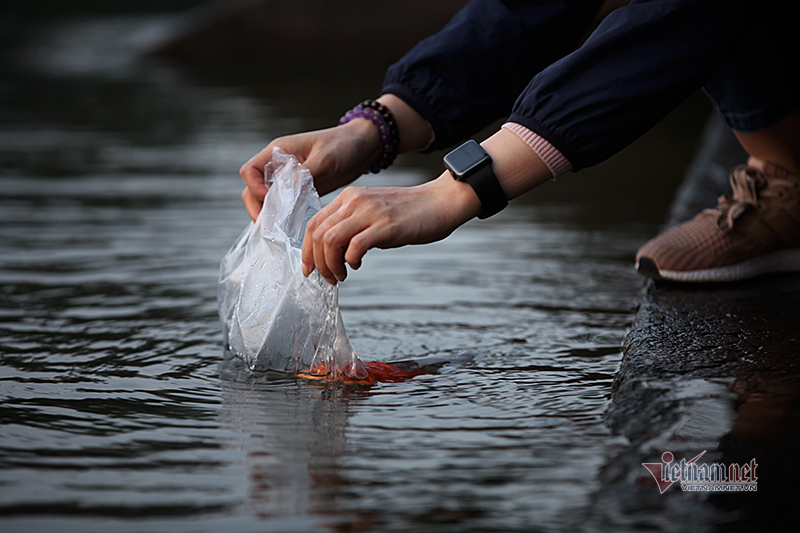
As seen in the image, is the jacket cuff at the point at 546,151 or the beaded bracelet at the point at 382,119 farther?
the beaded bracelet at the point at 382,119

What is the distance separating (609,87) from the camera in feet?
4.58

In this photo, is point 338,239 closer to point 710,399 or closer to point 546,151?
point 546,151

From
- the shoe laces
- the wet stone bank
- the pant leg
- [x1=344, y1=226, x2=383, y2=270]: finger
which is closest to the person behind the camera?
the wet stone bank

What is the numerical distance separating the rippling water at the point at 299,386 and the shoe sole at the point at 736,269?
151 millimetres

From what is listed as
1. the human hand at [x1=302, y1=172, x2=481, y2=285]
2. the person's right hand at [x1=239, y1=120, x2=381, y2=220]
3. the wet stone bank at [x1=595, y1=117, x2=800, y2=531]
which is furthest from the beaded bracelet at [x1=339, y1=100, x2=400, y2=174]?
the wet stone bank at [x1=595, y1=117, x2=800, y2=531]

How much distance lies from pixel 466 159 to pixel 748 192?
102cm

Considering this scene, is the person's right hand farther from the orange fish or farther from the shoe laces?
the shoe laces

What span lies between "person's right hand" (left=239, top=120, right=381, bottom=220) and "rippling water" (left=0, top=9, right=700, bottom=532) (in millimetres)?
372

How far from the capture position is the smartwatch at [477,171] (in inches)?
55.3

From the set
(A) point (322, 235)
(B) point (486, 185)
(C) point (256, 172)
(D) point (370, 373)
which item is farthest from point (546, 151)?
(C) point (256, 172)

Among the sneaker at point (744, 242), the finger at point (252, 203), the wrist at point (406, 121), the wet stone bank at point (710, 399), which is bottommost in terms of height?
the wet stone bank at point (710, 399)

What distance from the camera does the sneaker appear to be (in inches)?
82.0

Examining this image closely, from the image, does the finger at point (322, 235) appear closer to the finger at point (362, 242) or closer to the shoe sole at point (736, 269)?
the finger at point (362, 242)

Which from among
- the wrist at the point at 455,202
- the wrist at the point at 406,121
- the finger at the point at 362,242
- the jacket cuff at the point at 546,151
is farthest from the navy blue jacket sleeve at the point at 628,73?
the wrist at the point at 406,121
